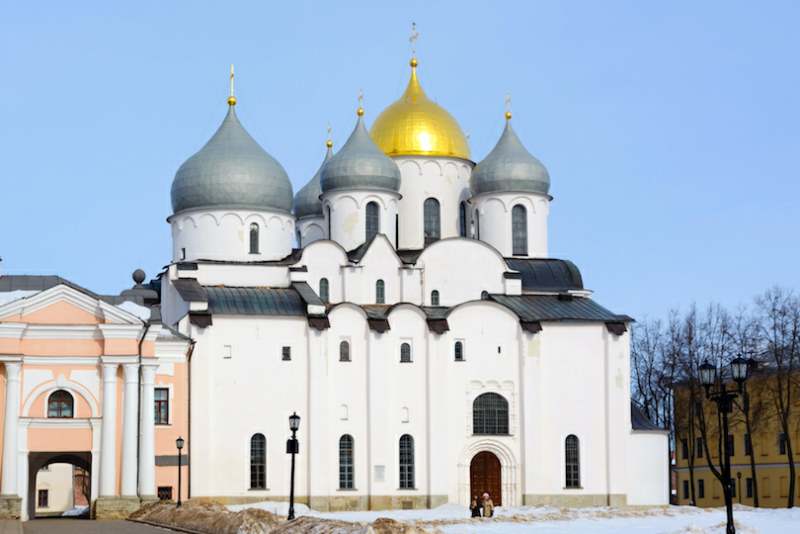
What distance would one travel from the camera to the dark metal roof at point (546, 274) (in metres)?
59.8

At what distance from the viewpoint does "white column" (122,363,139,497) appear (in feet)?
153

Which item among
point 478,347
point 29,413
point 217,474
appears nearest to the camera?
point 29,413

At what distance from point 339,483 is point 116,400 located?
10.1 metres

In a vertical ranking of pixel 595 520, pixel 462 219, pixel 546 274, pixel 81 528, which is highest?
pixel 462 219

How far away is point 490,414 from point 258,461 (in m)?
8.73

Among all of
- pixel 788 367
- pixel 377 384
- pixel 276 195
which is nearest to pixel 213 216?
pixel 276 195

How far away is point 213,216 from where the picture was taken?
5672 centimetres

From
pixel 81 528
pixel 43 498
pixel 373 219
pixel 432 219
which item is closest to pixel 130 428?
pixel 81 528

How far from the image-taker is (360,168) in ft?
192

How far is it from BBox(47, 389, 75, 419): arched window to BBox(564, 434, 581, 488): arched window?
1851 centimetres

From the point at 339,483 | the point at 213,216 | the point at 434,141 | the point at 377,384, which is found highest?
the point at 434,141

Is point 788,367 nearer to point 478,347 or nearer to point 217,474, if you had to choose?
point 478,347

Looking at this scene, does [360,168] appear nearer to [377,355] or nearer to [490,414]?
[377,355]

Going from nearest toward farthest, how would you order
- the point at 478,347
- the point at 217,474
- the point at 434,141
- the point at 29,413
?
the point at 29,413 → the point at 217,474 → the point at 478,347 → the point at 434,141
